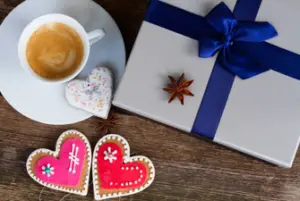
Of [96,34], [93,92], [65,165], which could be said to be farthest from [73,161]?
[96,34]

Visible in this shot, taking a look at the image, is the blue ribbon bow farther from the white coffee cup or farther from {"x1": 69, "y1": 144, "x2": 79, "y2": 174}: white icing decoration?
{"x1": 69, "y1": 144, "x2": 79, "y2": 174}: white icing decoration

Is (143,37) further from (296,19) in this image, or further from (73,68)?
(296,19)

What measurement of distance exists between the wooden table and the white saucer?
69mm

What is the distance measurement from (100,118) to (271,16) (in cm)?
43

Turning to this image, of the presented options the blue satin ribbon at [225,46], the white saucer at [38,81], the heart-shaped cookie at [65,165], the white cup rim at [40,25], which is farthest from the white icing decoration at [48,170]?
the blue satin ribbon at [225,46]

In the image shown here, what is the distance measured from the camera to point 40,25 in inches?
33.7

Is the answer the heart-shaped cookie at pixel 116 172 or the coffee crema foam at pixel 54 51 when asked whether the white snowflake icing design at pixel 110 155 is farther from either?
the coffee crema foam at pixel 54 51

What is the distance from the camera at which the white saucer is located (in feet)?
2.92

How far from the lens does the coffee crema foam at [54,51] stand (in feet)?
2.83

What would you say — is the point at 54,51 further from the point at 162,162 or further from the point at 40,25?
the point at 162,162

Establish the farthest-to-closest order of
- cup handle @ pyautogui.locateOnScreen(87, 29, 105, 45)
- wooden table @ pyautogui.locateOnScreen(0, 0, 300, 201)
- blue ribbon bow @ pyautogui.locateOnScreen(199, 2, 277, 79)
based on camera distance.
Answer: wooden table @ pyautogui.locateOnScreen(0, 0, 300, 201)
cup handle @ pyautogui.locateOnScreen(87, 29, 105, 45)
blue ribbon bow @ pyautogui.locateOnScreen(199, 2, 277, 79)

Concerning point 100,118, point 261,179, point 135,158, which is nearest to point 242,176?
point 261,179

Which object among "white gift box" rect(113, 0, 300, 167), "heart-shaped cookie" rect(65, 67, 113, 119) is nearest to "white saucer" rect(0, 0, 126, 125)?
"heart-shaped cookie" rect(65, 67, 113, 119)

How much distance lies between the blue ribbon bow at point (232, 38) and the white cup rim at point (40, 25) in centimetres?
24
